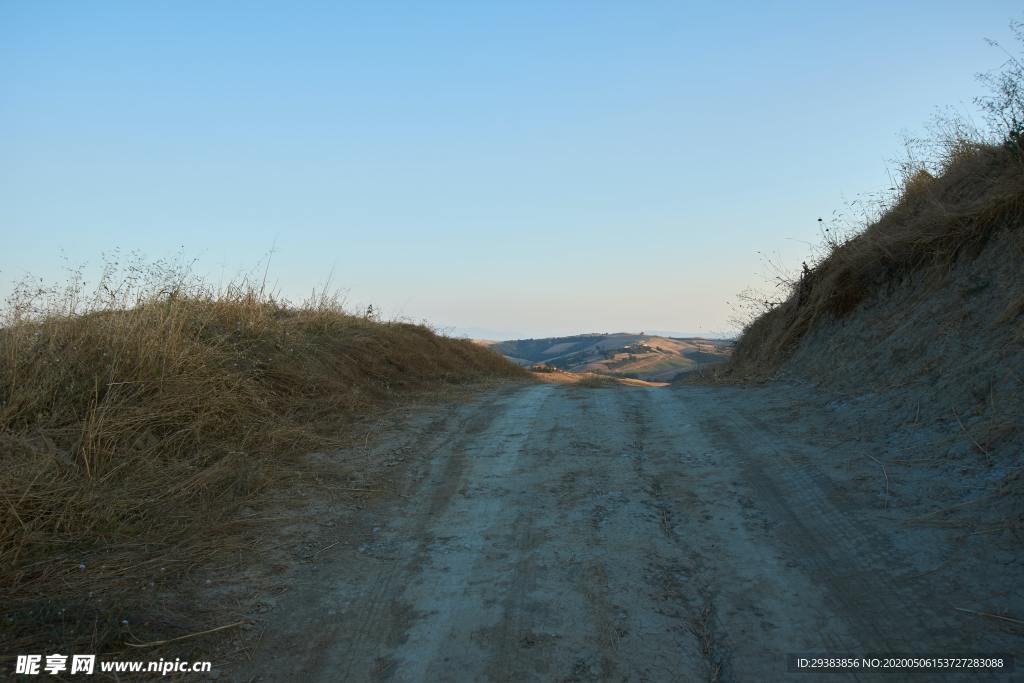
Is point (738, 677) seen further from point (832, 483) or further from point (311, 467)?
point (311, 467)

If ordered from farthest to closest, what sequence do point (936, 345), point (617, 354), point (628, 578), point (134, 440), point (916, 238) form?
point (617, 354) → point (916, 238) → point (936, 345) → point (134, 440) → point (628, 578)

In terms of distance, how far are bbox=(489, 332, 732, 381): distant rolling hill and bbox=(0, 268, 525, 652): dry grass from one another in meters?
21.8

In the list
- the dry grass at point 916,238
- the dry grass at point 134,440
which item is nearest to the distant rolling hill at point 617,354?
the dry grass at point 916,238

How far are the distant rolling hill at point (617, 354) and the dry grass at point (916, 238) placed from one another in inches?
716

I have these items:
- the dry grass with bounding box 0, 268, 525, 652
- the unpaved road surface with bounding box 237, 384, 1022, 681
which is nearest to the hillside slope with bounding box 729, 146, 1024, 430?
the unpaved road surface with bounding box 237, 384, 1022, 681

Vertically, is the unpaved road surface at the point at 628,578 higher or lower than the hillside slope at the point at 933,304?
lower

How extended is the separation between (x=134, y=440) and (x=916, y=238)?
9339 mm

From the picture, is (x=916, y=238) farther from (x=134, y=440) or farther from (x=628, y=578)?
(x=134, y=440)

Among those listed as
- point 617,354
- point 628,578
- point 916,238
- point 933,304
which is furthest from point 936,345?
point 617,354

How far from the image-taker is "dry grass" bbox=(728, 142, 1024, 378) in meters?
7.33

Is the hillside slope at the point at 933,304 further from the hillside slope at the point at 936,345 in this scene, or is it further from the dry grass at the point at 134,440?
the dry grass at the point at 134,440

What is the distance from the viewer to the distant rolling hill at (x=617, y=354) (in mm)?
37750

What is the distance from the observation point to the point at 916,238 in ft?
27.9

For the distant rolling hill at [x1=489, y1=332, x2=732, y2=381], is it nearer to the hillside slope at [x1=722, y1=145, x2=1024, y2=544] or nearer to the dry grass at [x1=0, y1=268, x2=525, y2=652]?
the hillside slope at [x1=722, y1=145, x2=1024, y2=544]
